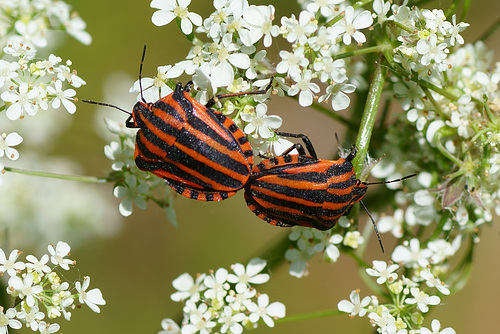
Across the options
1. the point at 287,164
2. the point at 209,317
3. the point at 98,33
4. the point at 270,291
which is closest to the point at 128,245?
the point at 270,291

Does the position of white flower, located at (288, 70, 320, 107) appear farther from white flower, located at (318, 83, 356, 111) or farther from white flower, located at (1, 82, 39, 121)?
white flower, located at (1, 82, 39, 121)

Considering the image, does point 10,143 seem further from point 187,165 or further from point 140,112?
point 187,165

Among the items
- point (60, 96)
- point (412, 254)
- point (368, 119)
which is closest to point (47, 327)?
point (60, 96)

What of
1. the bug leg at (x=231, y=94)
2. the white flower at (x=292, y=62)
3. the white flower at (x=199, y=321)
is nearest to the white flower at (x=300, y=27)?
the white flower at (x=292, y=62)

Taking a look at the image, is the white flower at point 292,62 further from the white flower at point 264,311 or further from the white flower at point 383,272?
the white flower at point 264,311

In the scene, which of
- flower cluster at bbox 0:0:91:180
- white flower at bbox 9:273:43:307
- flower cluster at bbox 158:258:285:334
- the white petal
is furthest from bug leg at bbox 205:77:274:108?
white flower at bbox 9:273:43:307

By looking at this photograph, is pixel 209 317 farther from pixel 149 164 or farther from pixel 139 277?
pixel 139 277
